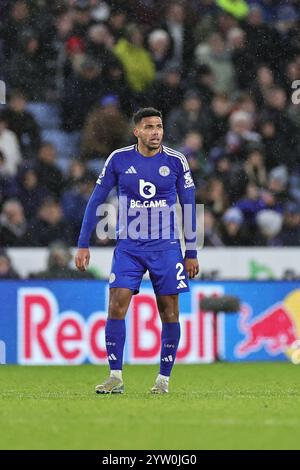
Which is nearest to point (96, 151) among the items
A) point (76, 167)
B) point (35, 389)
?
point (76, 167)

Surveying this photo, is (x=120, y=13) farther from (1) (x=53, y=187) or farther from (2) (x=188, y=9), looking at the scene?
(1) (x=53, y=187)

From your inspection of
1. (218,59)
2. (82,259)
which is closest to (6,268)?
(82,259)

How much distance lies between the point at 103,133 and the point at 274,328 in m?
3.54

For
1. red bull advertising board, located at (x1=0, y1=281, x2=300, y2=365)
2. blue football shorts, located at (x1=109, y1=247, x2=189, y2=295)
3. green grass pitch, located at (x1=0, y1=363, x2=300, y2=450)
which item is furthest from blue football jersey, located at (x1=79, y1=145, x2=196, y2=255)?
red bull advertising board, located at (x1=0, y1=281, x2=300, y2=365)

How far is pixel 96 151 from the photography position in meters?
15.4

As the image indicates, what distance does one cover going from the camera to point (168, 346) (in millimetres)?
8945

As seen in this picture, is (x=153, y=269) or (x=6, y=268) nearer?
(x=153, y=269)

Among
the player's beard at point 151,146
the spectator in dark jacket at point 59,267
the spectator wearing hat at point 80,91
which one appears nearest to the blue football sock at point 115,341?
the player's beard at point 151,146

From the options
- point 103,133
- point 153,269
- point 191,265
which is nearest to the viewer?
point 153,269

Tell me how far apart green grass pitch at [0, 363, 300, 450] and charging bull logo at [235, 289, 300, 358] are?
209 cm

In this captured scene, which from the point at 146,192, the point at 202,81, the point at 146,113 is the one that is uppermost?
the point at 202,81

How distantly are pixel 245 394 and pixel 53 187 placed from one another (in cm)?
627

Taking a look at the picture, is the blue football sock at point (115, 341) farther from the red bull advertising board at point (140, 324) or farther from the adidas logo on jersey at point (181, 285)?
the red bull advertising board at point (140, 324)

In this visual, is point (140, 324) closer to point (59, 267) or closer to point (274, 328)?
point (59, 267)
